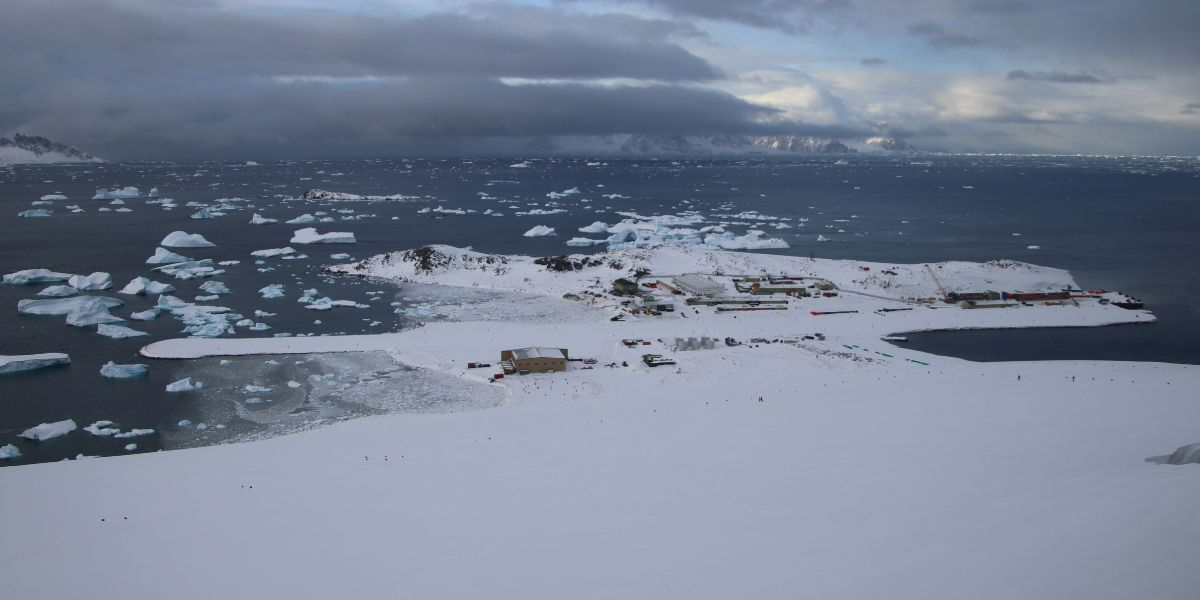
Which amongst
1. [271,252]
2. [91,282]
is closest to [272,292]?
[91,282]

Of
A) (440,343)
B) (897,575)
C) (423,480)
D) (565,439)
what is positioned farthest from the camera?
(440,343)

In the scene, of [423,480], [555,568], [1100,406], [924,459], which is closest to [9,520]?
[423,480]

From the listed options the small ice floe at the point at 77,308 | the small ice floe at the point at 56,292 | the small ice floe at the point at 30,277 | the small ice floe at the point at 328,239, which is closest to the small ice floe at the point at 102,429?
the small ice floe at the point at 77,308

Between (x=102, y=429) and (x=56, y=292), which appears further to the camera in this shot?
(x=56, y=292)

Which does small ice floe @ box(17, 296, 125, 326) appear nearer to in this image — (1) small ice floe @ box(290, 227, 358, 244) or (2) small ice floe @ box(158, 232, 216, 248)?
(2) small ice floe @ box(158, 232, 216, 248)

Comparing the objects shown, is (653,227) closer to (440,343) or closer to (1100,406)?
(440,343)

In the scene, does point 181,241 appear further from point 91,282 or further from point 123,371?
point 123,371
